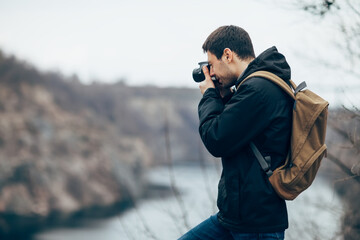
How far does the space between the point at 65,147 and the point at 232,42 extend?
93.0ft

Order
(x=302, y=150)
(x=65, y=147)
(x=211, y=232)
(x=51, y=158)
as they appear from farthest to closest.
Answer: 1. (x=65, y=147)
2. (x=51, y=158)
3. (x=211, y=232)
4. (x=302, y=150)

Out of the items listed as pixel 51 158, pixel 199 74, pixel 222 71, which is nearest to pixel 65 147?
pixel 51 158

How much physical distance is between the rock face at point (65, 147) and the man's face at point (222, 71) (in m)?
18.1

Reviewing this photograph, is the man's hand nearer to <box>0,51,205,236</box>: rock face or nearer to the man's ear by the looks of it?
the man's ear

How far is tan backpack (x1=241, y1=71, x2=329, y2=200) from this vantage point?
5.76ft

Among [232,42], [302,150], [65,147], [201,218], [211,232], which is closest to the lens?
[302,150]

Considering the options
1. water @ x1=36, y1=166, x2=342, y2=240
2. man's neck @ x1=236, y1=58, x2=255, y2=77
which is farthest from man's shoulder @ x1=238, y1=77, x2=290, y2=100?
water @ x1=36, y1=166, x2=342, y2=240

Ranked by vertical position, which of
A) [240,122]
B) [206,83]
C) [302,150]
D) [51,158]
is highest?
[206,83]

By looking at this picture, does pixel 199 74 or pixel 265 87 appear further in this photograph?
pixel 199 74

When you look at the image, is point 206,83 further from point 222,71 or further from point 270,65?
point 270,65

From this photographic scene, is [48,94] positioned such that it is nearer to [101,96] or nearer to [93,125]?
[93,125]

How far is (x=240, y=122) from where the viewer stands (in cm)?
180

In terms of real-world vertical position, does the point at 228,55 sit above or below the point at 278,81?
above

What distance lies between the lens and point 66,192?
24.6m
